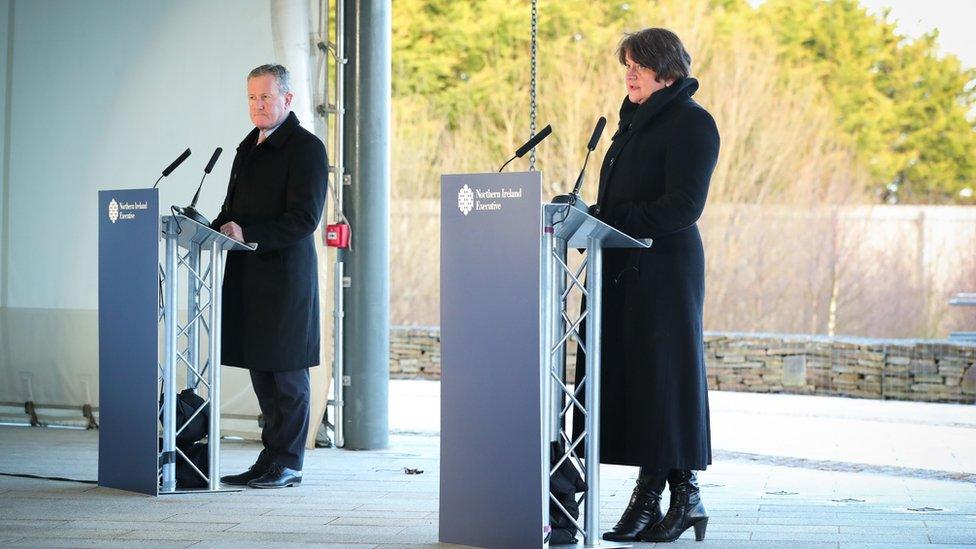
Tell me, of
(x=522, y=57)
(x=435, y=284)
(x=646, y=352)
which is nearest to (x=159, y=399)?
(x=646, y=352)

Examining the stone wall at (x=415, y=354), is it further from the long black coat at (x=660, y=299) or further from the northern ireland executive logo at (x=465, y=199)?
the northern ireland executive logo at (x=465, y=199)

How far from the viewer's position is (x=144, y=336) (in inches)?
195

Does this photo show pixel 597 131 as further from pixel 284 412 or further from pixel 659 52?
pixel 284 412

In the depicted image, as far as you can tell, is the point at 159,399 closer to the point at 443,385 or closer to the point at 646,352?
the point at 443,385

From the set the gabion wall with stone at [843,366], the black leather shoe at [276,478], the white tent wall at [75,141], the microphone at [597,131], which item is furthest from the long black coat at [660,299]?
the gabion wall with stone at [843,366]

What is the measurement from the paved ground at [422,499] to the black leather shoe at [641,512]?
128 mm

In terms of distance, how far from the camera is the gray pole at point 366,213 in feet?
21.9

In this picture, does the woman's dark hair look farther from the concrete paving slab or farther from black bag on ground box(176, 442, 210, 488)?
black bag on ground box(176, 442, 210, 488)

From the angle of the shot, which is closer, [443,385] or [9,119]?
[443,385]

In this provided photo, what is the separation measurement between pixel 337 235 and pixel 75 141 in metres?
1.88

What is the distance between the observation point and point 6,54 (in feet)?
25.1

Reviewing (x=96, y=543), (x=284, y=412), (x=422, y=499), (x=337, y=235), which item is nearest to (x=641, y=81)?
(x=422, y=499)

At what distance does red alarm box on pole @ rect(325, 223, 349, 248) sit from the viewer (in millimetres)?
6605

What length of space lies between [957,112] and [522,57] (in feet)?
18.8
